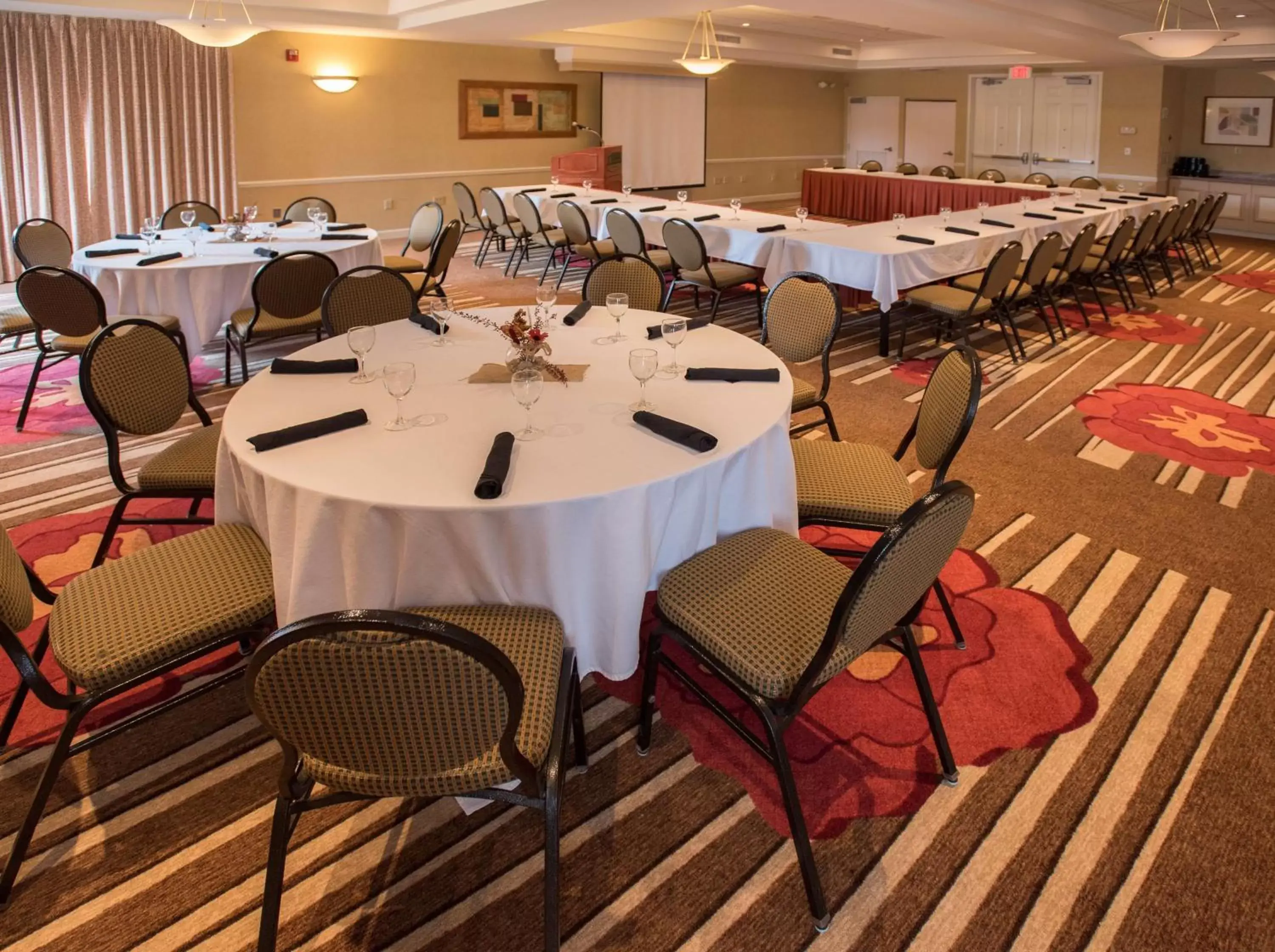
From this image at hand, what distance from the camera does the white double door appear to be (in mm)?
12953

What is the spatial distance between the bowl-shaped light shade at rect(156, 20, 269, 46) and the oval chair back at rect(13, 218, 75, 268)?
5.18ft

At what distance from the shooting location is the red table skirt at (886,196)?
32.9 ft

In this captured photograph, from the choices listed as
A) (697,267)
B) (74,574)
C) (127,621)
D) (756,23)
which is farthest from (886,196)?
(127,621)

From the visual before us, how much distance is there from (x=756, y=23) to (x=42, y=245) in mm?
9148

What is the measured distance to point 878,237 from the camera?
6.08 meters

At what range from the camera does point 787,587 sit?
209cm

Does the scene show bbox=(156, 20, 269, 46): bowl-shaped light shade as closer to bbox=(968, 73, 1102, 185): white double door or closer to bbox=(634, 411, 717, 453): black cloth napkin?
bbox=(634, 411, 717, 453): black cloth napkin

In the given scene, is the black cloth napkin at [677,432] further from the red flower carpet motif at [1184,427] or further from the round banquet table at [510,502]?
the red flower carpet motif at [1184,427]

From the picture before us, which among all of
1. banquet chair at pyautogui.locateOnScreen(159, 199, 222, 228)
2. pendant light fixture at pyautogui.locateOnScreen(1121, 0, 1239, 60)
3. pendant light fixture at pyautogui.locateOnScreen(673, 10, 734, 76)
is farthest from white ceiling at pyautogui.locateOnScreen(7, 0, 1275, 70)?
banquet chair at pyautogui.locateOnScreen(159, 199, 222, 228)

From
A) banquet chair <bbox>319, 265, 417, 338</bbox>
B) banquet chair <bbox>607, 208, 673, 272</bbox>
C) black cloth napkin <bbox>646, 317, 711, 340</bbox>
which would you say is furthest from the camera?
banquet chair <bbox>607, 208, 673, 272</bbox>

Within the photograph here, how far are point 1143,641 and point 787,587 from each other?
1.44m

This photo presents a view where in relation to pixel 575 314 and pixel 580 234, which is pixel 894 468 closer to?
pixel 575 314

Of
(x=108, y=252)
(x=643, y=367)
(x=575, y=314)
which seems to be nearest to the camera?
(x=643, y=367)

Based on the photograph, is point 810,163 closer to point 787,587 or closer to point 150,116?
point 150,116
